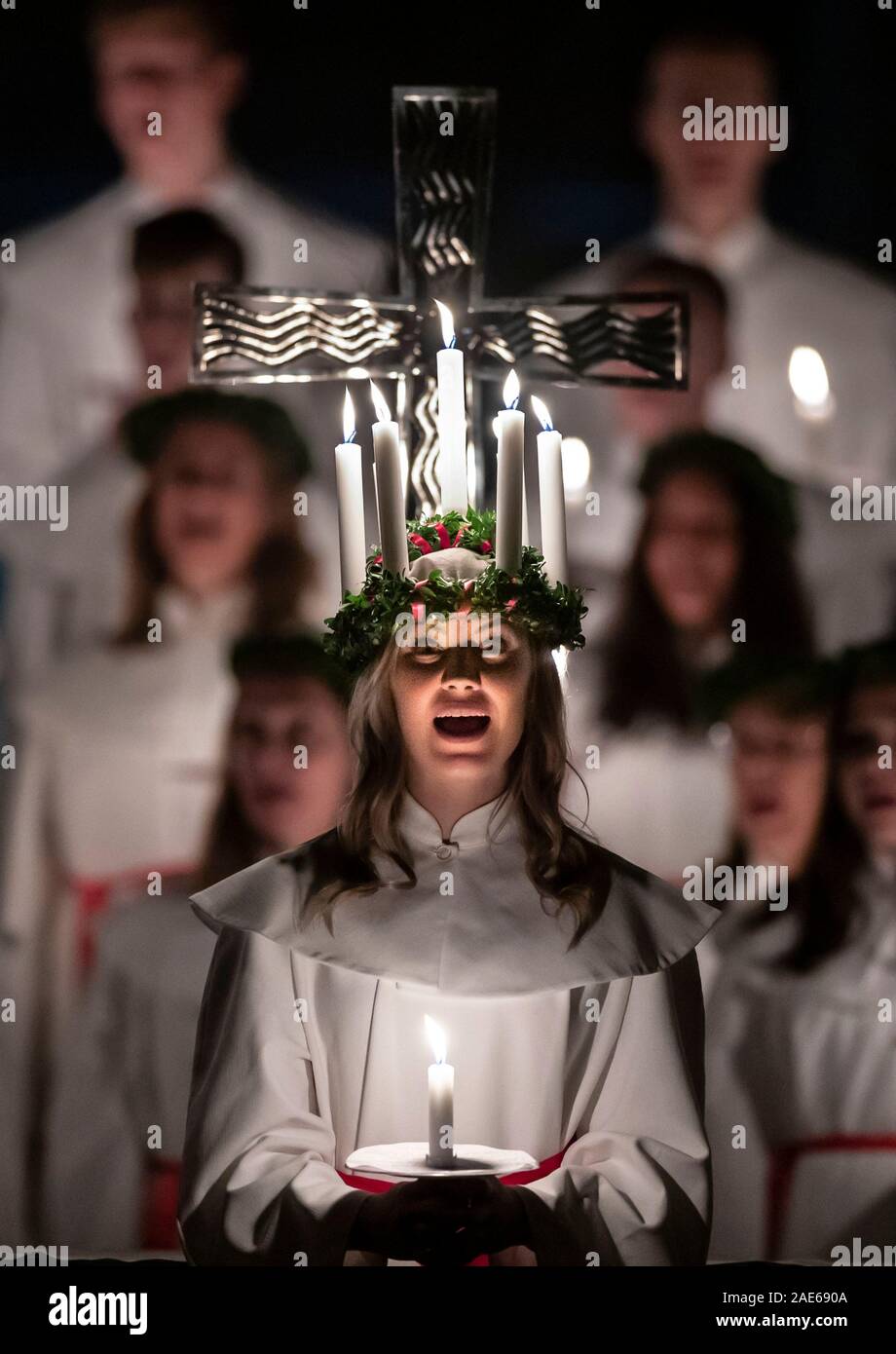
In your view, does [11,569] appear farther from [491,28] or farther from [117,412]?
[491,28]

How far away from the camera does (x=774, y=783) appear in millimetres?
4723

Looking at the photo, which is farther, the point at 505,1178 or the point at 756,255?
the point at 756,255

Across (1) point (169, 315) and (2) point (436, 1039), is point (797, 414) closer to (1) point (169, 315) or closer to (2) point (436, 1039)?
(1) point (169, 315)

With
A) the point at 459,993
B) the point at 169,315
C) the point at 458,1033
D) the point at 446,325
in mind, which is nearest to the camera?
the point at 459,993

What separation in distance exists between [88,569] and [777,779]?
1.93 metres

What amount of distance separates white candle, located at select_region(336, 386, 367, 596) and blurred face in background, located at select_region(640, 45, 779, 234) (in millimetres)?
1533

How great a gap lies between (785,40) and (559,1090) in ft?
9.61

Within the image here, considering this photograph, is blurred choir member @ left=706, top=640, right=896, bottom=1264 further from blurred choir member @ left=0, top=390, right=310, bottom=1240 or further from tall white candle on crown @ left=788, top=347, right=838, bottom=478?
blurred choir member @ left=0, top=390, right=310, bottom=1240

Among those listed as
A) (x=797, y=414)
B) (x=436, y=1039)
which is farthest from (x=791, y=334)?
(x=436, y=1039)

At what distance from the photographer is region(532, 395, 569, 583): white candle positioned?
3789mm

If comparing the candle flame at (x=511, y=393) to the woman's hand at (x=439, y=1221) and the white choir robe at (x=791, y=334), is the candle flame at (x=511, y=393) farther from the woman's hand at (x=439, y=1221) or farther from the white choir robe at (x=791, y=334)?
the woman's hand at (x=439, y=1221)

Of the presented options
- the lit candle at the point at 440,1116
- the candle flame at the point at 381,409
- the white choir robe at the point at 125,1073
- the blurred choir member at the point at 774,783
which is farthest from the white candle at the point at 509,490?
the white choir robe at the point at 125,1073

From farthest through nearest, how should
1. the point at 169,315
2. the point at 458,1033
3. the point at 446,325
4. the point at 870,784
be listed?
1. the point at 169,315
2. the point at 870,784
3. the point at 446,325
4. the point at 458,1033
